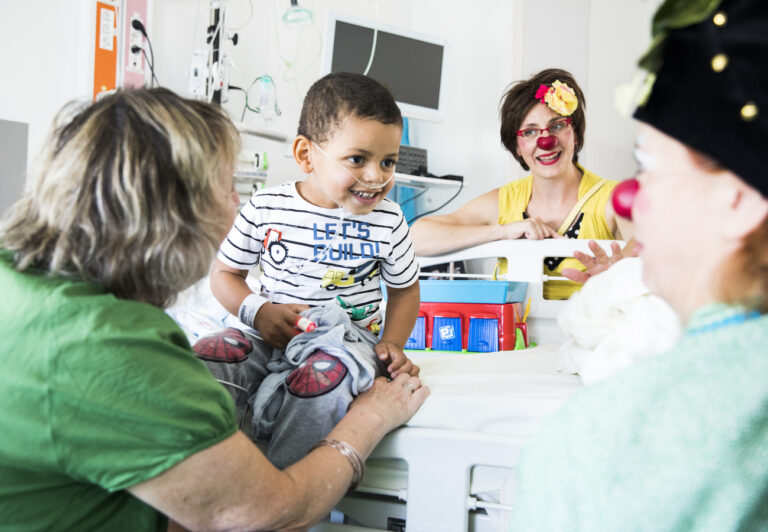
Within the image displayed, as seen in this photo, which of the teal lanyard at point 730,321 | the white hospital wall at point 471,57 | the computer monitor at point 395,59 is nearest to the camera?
the teal lanyard at point 730,321

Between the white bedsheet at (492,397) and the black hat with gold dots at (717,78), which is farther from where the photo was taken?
the white bedsheet at (492,397)

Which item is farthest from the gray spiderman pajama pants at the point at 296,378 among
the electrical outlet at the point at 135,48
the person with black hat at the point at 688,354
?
the electrical outlet at the point at 135,48

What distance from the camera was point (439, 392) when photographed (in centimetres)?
136

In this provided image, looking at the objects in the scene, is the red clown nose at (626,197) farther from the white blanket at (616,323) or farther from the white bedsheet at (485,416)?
the white bedsheet at (485,416)

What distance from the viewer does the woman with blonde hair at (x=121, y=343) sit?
788 millimetres

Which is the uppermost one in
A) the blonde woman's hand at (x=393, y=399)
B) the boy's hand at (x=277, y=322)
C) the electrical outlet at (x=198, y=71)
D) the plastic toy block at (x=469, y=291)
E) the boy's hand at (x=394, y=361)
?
the electrical outlet at (x=198, y=71)

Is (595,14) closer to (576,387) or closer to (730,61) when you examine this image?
(576,387)

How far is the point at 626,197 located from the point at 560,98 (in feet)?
6.10

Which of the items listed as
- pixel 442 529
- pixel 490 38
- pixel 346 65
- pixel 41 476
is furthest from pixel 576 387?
pixel 490 38

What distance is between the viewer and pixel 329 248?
1591mm

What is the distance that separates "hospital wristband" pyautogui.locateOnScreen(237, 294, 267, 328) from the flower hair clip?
4.73 feet

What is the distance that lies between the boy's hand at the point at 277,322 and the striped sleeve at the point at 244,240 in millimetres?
176

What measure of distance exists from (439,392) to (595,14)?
3.30 meters

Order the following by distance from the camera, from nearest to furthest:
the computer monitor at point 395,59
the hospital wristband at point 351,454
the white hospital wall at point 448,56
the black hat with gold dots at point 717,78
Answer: the black hat with gold dots at point 717,78, the hospital wristband at point 351,454, the white hospital wall at point 448,56, the computer monitor at point 395,59
